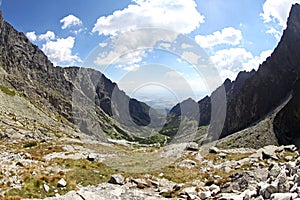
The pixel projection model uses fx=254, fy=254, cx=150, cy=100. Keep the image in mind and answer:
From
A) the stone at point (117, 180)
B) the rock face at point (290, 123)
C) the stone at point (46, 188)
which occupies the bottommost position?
the stone at point (117, 180)

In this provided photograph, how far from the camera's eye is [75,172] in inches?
1104

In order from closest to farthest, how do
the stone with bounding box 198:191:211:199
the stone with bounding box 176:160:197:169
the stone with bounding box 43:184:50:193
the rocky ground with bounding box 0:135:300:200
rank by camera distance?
the rocky ground with bounding box 0:135:300:200 → the stone with bounding box 43:184:50:193 → the stone with bounding box 198:191:211:199 → the stone with bounding box 176:160:197:169

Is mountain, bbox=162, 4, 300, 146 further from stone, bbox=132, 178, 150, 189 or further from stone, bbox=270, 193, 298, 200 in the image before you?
stone, bbox=270, 193, 298, 200

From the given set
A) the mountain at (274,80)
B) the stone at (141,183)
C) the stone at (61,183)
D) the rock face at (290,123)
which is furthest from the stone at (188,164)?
the mountain at (274,80)

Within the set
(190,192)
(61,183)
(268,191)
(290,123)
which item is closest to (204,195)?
(190,192)

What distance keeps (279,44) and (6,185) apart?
172m

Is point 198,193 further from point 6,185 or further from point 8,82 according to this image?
point 8,82

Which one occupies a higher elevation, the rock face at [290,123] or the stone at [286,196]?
the rock face at [290,123]

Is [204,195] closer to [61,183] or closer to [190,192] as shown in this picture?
[190,192]

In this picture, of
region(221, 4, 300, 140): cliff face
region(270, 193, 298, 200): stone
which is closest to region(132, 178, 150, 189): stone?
region(270, 193, 298, 200): stone

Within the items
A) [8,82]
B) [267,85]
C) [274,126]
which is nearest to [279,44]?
[267,85]

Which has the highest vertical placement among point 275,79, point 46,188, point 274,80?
Result: point 275,79

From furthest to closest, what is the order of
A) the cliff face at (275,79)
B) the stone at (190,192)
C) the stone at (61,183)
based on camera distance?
the cliff face at (275,79)
the stone at (61,183)
the stone at (190,192)

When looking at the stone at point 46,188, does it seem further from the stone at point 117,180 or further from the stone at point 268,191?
the stone at point 268,191
